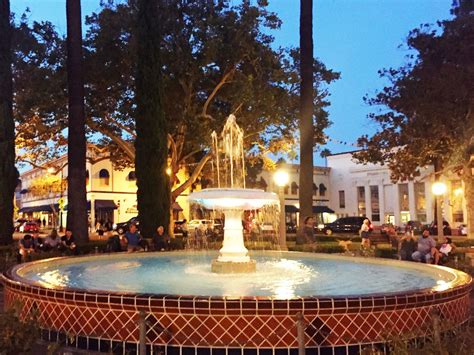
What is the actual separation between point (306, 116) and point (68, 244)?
9.36 m

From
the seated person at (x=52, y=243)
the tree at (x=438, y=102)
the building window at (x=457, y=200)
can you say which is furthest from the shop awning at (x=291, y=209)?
the seated person at (x=52, y=243)

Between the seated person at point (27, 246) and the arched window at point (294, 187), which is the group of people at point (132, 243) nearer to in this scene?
the seated person at point (27, 246)

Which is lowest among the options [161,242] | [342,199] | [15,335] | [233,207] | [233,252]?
[15,335]

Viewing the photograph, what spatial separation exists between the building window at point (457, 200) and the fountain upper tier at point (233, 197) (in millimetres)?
38136

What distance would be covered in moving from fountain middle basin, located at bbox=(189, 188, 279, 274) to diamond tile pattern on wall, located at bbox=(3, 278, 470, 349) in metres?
3.71

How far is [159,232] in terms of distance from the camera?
15.6 metres

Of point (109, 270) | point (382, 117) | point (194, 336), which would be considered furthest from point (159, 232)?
point (382, 117)

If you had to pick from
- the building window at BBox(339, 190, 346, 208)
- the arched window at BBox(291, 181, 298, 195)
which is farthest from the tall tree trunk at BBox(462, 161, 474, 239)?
the arched window at BBox(291, 181, 298, 195)

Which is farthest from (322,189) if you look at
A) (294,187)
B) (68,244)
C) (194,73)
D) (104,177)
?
(68,244)

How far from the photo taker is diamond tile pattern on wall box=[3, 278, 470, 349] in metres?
5.46

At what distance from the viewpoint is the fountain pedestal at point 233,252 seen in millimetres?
9680

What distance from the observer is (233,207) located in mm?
9633

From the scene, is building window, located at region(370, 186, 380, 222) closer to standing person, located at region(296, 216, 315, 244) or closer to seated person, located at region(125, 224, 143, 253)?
standing person, located at region(296, 216, 315, 244)

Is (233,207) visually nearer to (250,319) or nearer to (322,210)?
(250,319)
